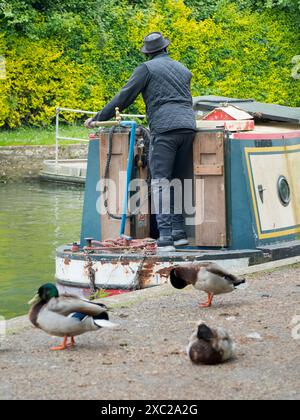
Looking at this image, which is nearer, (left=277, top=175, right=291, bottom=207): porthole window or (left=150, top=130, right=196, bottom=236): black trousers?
(left=150, top=130, right=196, bottom=236): black trousers

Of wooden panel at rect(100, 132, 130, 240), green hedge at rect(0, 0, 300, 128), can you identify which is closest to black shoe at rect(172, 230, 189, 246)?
wooden panel at rect(100, 132, 130, 240)

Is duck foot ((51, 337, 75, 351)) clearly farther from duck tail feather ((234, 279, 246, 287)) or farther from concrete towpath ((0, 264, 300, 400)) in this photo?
duck tail feather ((234, 279, 246, 287))

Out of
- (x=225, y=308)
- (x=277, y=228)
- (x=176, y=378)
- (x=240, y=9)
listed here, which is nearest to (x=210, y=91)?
(x=240, y=9)

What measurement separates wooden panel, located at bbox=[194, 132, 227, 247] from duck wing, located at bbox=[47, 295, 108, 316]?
134 inches

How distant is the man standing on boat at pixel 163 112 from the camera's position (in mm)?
9656

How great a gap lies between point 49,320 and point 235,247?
3751mm

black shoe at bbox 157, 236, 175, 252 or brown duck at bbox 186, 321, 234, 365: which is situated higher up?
black shoe at bbox 157, 236, 175, 252

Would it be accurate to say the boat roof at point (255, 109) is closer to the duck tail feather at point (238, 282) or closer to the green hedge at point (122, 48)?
the duck tail feather at point (238, 282)

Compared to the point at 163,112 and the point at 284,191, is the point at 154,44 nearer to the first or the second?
the point at 163,112

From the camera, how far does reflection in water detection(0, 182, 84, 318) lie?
11719mm

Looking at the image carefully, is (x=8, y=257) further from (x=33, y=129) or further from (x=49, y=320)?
(x=33, y=129)

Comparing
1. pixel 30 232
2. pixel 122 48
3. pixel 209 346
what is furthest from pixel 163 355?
pixel 122 48
